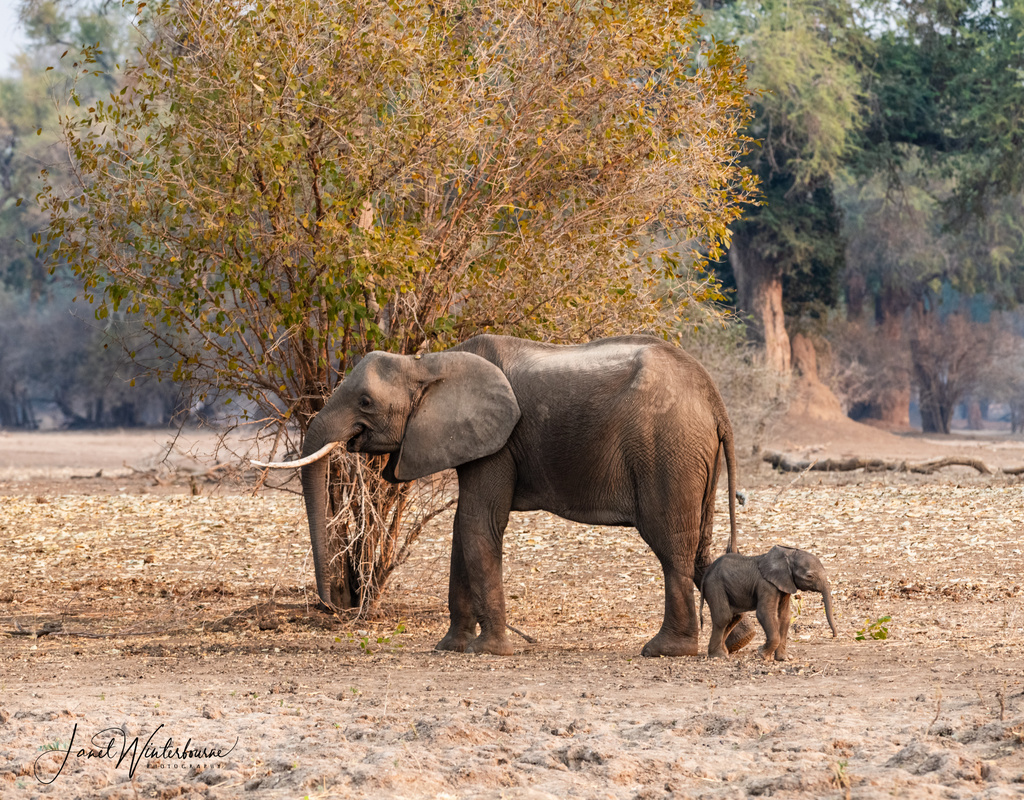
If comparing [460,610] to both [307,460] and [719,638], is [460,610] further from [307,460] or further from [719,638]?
[719,638]

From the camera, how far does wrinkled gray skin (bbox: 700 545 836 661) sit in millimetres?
7465

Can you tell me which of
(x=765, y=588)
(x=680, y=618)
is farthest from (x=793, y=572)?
(x=680, y=618)

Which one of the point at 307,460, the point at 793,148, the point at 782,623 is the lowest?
the point at 782,623

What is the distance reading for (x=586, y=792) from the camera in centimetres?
498

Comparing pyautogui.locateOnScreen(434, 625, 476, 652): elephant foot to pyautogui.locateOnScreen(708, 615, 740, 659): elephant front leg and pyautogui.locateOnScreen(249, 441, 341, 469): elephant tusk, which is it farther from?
pyautogui.locateOnScreen(708, 615, 740, 659): elephant front leg

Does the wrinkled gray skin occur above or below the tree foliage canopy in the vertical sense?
below

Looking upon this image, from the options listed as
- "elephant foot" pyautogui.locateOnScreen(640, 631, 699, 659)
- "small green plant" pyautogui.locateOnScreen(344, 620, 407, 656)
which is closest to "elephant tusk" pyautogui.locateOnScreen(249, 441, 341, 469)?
"small green plant" pyautogui.locateOnScreen(344, 620, 407, 656)

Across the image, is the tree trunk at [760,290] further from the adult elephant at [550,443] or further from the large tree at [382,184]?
the adult elephant at [550,443]

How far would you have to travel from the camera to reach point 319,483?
845 centimetres

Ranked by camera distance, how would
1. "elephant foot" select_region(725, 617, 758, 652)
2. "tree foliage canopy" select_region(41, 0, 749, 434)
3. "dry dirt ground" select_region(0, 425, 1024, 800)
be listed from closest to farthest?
1. "dry dirt ground" select_region(0, 425, 1024, 800)
2. "elephant foot" select_region(725, 617, 758, 652)
3. "tree foliage canopy" select_region(41, 0, 749, 434)

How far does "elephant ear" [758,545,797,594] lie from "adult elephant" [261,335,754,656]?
21.8 inches

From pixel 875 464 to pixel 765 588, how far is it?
1699cm

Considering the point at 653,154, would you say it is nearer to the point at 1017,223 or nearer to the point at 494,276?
the point at 494,276

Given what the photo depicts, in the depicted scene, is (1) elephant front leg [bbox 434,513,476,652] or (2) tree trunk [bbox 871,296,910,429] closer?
(1) elephant front leg [bbox 434,513,476,652]
